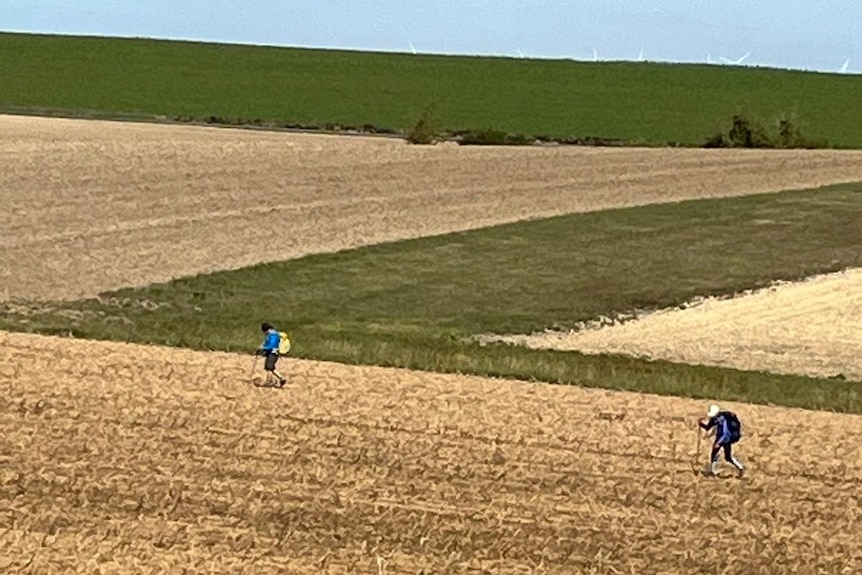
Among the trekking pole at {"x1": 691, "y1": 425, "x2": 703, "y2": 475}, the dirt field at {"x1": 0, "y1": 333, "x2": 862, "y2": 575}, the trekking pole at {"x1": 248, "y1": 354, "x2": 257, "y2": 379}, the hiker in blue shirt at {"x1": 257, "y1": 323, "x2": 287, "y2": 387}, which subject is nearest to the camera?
the dirt field at {"x1": 0, "y1": 333, "x2": 862, "y2": 575}

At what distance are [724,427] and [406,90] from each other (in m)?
99.9

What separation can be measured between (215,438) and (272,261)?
64.2 feet

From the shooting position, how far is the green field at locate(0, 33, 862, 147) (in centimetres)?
9556

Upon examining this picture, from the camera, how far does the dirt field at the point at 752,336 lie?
29.8 m

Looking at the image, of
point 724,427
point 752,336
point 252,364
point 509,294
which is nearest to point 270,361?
point 252,364

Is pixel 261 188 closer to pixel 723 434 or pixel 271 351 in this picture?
pixel 271 351

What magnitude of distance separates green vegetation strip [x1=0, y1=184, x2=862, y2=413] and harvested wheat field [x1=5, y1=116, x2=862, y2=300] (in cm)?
166

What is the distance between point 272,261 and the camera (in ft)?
125

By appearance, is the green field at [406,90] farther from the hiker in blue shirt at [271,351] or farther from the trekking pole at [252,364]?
the hiker in blue shirt at [271,351]

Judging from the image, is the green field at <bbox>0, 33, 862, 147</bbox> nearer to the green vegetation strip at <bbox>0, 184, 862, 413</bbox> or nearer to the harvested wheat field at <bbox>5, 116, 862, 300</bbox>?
the harvested wheat field at <bbox>5, 116, 862, 300</bbox>

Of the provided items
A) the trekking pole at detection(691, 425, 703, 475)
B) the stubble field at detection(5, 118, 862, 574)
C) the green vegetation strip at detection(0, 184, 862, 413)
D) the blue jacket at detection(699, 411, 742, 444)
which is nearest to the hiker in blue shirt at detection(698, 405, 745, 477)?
the blue jacket at detection(699, 411, 742, 444)

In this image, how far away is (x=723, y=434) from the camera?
1809 centimetres

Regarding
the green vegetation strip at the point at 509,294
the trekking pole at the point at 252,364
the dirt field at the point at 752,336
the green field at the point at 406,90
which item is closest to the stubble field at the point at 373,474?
the trekking pole at the point at 252,364

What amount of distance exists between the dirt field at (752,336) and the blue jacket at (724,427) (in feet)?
36.0
